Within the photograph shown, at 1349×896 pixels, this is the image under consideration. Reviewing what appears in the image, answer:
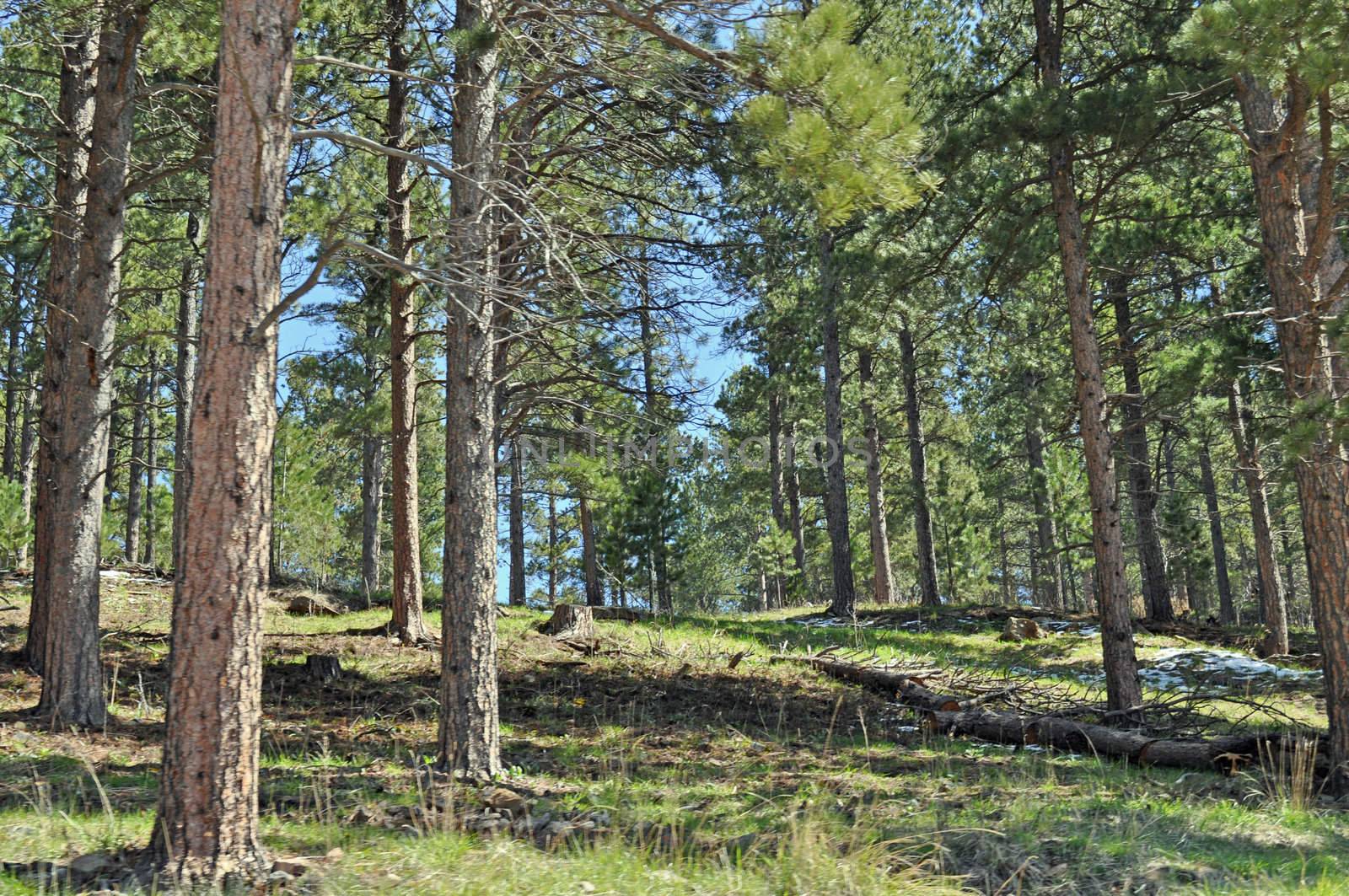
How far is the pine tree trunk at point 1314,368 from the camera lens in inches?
254

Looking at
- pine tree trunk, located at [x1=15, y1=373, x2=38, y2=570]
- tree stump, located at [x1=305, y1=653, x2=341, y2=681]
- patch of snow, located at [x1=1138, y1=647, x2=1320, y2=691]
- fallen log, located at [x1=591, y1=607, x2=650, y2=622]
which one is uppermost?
pine tree trunk, located at [x1=15, y1=373, x2=38, y2=570]

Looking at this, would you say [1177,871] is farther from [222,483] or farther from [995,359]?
[995,359]

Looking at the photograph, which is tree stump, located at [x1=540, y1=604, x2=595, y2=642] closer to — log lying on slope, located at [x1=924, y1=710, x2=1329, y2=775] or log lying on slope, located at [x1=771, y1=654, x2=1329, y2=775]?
log lying on slope, located at [x1=771, y1=654, x2=1329, y2=775]

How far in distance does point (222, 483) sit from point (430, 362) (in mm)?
21441

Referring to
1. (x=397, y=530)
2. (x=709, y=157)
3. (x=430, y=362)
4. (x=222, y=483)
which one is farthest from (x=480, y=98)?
(x=430, y=362)

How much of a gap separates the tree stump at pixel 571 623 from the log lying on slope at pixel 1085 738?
12.4ft

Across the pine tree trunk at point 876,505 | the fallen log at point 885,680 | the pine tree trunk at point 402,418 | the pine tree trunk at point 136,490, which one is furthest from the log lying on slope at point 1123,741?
Result: the pine tree trunk at point 136,490

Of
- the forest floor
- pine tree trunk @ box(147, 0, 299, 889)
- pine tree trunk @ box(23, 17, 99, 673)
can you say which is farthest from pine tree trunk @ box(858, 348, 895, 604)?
pine tree trunk @ box(147, 0, 299, 889)

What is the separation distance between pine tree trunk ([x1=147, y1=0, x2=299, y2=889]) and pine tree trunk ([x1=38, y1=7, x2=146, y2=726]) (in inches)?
168

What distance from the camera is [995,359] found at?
19.0 metres

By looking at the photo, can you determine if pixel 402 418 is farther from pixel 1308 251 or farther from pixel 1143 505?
pixel 1143 505

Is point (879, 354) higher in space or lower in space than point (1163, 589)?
higher

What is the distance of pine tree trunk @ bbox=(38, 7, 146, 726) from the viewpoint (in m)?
7.16

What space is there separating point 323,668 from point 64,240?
15.4 ft
